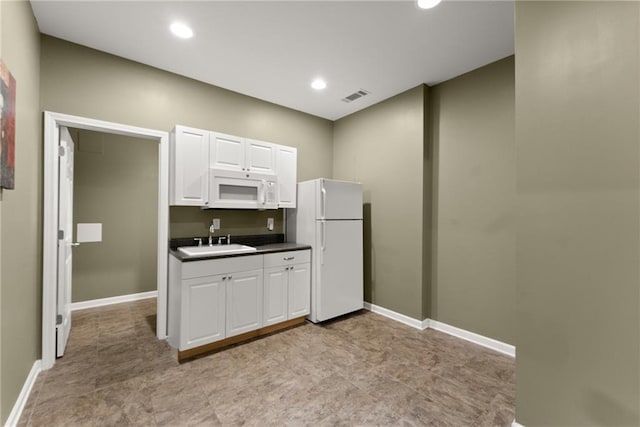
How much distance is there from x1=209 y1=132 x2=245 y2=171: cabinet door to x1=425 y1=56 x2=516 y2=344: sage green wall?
7.59ft

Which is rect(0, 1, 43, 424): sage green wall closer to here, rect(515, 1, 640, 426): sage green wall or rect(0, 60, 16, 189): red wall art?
rect(0, 60, 16, 189): red wall art

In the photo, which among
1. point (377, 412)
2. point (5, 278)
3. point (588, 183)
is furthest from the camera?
point (377, 412)

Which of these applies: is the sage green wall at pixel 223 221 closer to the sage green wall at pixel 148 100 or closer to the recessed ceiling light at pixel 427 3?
the sage green wall at pixel 148 100

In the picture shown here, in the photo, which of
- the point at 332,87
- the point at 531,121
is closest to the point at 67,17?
the point at 332,87

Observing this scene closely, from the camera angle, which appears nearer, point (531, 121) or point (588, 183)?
point (588, 183)

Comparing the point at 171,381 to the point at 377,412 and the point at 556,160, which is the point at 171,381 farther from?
the point at 556,160

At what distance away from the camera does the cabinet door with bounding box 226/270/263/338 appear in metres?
2.79

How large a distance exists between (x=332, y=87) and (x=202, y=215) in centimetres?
219

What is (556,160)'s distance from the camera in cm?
152

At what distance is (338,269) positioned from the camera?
3531 mm

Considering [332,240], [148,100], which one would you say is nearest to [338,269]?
[332,240]

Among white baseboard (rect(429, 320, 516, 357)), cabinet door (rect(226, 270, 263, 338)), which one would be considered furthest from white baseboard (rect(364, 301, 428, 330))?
cabinet door (rect(226, 270, 263, 338))

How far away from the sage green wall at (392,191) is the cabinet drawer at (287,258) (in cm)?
103

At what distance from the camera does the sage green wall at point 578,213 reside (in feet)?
4.28
